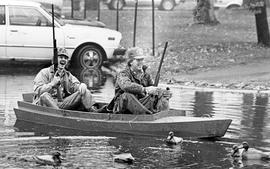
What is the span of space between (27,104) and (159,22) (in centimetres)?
1884

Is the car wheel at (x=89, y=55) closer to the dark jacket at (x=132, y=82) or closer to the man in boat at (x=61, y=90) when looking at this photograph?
the man in boat at (x=61, y=90)

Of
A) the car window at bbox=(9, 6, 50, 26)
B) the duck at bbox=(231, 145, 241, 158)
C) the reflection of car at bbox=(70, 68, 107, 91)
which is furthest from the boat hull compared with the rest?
the car window at bbox=(9, 6, 50, 26)

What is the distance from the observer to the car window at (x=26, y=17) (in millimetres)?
22797

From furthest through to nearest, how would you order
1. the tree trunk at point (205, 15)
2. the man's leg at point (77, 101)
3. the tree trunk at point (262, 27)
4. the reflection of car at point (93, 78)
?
the tree trunk at point (205, 15) < the tree trunk at point (262, 27) < the reflection of car at point (93, 78) < the man's leg at point (77, 101)

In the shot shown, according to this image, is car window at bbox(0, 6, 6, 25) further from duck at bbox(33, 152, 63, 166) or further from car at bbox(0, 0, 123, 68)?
duck at bbox(33, 152, 63, 166)

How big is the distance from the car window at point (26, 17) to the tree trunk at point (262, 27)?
6086mm

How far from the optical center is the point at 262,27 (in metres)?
24.2

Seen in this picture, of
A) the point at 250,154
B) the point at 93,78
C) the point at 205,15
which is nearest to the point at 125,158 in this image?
the point at 250,154

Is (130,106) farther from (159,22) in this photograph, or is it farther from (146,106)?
(159,22)

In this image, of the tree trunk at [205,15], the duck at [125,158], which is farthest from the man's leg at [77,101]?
the tree trunk at [205,15]

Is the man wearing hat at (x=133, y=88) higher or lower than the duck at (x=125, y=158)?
higher

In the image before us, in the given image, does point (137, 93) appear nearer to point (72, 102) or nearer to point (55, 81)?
point (72, 102)

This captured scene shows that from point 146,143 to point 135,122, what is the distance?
1.86 feet

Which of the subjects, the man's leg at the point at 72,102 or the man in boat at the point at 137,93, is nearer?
the man in boat at the point at 137,93
